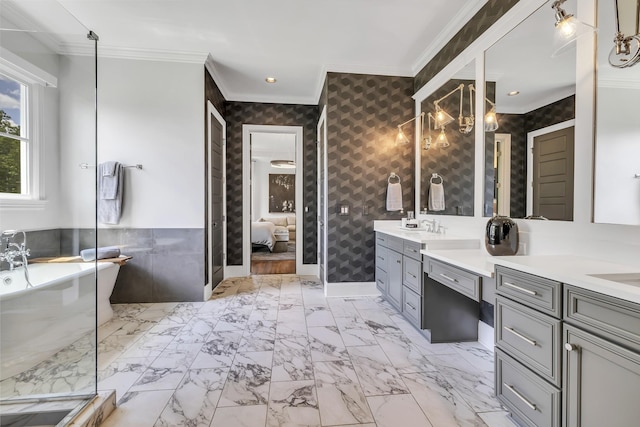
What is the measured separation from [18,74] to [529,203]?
12.6 ft

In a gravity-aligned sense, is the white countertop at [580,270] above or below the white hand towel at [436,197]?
below

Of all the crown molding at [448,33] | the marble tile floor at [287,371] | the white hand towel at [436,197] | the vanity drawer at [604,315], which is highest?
the crown molding at [448,33]

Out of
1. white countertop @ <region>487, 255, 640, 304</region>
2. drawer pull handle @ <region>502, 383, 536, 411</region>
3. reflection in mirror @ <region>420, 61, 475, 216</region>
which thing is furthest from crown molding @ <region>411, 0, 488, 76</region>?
drawer pull handle @ <region>502, 383, 536, 411</region>

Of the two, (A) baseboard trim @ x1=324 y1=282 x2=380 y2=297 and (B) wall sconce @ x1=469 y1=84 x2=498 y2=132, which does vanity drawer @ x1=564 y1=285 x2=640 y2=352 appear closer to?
(B) wall sconce @ x1=469 y1=84 x2=498 y2=132

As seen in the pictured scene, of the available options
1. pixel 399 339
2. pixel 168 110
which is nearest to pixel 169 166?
pixel 168 110

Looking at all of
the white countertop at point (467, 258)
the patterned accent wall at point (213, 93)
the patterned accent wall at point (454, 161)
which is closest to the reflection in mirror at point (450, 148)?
the patterned accent wall at point (454, 161)

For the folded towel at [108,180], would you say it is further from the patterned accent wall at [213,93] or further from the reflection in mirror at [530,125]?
the reflection in mirror at [530,125]

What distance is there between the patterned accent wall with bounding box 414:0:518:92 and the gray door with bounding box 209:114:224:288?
2.67 metres

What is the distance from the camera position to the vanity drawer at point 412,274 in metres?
2.26

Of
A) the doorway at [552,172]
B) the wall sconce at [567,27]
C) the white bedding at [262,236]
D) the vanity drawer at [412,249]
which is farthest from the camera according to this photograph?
the white bedding at [262,236]

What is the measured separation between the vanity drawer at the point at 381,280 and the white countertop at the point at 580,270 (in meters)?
1.67

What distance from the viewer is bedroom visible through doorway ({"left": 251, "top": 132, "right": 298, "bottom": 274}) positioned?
549 centimetres

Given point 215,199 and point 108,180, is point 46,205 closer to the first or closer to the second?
point 108,180

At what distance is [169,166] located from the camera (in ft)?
10.1
